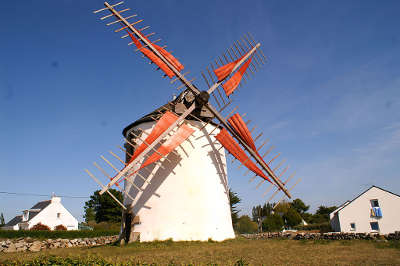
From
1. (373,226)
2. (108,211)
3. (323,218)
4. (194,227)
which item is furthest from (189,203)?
(323,218)

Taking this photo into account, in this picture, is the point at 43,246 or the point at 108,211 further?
the point at 108,211

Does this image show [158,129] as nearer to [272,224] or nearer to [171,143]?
[171,143]

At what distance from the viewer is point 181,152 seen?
13.3 metres

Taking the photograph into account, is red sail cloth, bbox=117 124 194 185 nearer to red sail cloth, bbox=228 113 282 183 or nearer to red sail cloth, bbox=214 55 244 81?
red sail cloth, bbox=228 113 282 183

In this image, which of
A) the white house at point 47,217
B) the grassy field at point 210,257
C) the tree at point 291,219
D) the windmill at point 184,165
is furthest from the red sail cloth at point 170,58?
the tree at point 291,219

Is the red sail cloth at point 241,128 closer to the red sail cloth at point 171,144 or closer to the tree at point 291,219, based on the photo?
the red sail cloth at point 171,144

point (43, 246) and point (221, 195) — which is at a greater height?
point (221, 195)

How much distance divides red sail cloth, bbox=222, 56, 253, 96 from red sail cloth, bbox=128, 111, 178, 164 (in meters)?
3.36

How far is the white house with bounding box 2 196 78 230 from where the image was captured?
36472 millimetres

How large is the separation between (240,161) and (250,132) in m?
1.58

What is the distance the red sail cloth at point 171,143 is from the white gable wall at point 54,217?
33.0 meters

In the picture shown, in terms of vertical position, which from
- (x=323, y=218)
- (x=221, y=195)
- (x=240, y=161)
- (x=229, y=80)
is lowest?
(x=323, y=218)

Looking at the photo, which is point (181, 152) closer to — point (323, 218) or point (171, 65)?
point (171, 65)

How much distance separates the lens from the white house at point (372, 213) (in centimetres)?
2733
